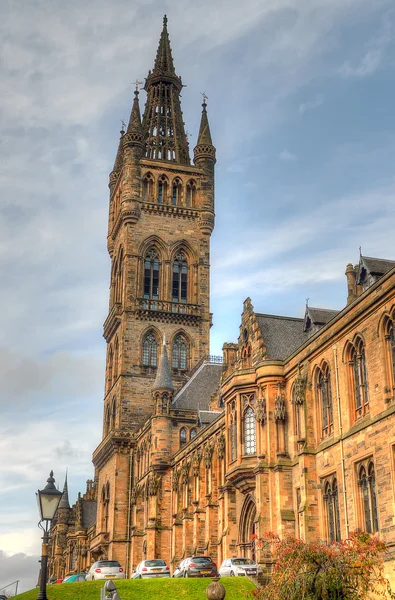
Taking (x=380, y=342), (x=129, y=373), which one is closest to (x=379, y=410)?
(x=380, y=342)

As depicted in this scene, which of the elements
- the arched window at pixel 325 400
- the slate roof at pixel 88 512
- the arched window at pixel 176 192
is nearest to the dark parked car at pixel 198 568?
the arched window at pixel 325 400

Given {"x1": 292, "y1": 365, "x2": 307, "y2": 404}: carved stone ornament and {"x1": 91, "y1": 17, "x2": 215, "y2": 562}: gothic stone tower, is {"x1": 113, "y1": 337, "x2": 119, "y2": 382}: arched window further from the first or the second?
{"x1": 292, "y1": 365, "x2": 307, "y2": 404}: carved stone ornament

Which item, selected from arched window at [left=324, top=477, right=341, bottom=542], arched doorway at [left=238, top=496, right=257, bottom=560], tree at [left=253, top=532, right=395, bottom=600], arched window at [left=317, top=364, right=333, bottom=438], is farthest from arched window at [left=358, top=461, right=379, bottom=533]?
arched doorway at [left=238, top=496, right=257, bottom=560]

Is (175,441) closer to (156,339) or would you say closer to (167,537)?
(167,537)

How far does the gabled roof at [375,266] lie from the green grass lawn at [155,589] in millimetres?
15213

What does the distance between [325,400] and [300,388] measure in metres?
1.71

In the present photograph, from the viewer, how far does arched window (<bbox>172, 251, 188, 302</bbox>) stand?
83.5 meters

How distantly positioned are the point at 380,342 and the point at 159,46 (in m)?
76.4

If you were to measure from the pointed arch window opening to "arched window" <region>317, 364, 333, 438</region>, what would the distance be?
4475cm

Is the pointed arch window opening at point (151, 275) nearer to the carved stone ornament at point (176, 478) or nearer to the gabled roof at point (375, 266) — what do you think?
the carved stone ornament at point (176, 478)

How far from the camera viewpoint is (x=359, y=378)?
34938 mm

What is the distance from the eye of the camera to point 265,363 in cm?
4259

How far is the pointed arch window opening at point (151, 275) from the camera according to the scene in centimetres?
8275

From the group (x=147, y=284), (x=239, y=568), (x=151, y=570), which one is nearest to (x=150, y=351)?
(x=147, y=284)
